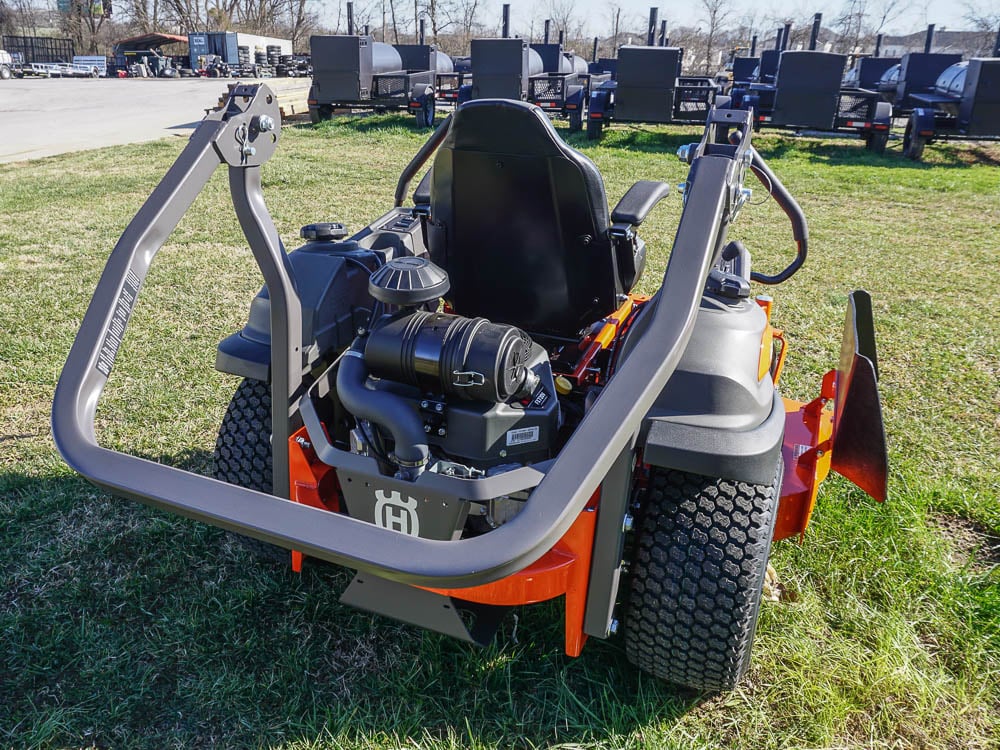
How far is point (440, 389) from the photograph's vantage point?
188 centimetres

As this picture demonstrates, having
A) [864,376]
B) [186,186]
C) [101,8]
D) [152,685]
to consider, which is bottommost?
[152,685]

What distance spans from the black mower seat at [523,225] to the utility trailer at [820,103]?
9990 mm

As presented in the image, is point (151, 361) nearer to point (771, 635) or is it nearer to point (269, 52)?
point (771, 635)

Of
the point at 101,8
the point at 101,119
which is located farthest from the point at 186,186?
the point at 101,8

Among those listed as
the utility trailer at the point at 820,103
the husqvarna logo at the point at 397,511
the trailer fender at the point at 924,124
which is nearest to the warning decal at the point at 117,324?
the husqvarna logo at the point at 397,511

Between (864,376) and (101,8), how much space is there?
64230 millimetres

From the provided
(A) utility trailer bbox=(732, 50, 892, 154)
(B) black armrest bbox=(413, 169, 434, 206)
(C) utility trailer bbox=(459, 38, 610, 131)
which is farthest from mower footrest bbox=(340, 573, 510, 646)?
(C) utility trailer bbox=(459, 38, 610, 131)

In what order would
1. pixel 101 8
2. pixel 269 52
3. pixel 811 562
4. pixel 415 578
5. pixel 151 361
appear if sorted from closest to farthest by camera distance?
1. pixel 415 578
2. pixel 811 562
3. pixel 151 361
4. pixel 269 52
5. pixel 101 8

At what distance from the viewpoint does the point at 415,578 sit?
3.35ft

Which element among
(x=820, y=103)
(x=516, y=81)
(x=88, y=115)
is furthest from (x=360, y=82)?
(x=820, y=103)

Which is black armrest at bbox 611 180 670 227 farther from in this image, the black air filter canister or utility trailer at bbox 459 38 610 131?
utility trailer at bbox 459 38 610 131

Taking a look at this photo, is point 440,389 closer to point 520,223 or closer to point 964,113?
point 520,223

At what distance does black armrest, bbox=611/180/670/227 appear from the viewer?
2334mm

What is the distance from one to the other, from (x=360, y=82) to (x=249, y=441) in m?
12.8
